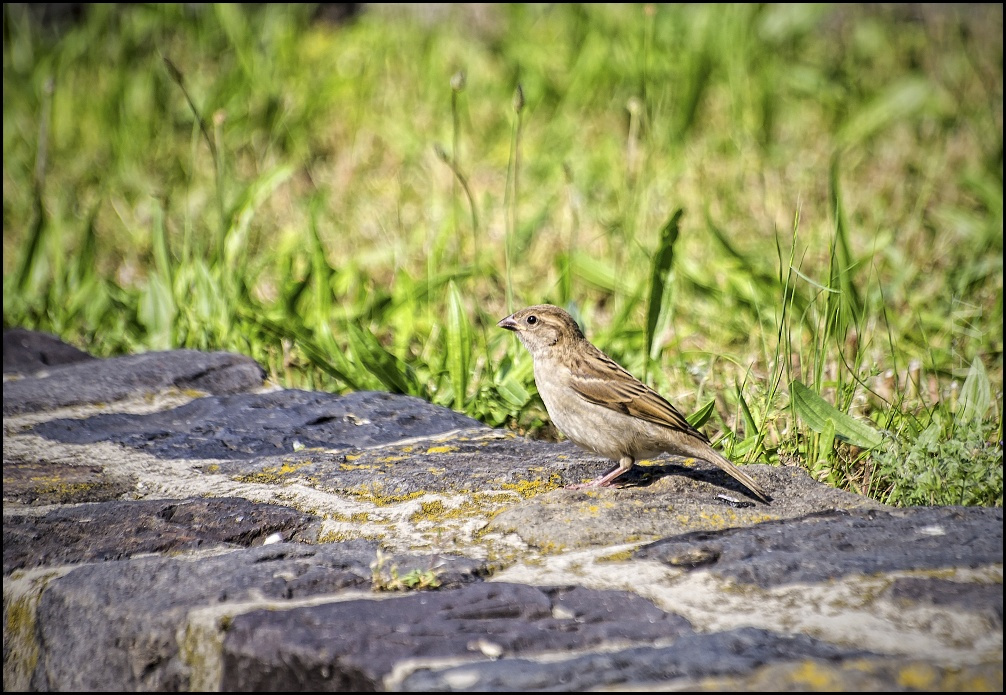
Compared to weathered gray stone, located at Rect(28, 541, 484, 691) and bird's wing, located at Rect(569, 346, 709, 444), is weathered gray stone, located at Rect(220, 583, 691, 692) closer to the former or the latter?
weathered gray stone, located at Rect(28, 541, 484, 691)

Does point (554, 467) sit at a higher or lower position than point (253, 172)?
lower

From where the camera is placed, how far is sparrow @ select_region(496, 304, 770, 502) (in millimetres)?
3400

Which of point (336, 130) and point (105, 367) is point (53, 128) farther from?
point (105, 367)

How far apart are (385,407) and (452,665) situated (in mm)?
1855

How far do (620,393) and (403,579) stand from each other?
1.23 metres

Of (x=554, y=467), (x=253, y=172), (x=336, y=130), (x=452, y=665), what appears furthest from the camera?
(x=336, y=130)

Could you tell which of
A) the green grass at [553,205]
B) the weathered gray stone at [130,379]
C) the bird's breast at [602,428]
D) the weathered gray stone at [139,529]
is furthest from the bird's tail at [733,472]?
the weathered gray stone at [130,379]

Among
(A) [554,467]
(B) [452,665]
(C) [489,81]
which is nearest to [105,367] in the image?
(A) [554,467]

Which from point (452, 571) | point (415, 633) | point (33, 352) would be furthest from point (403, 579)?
point (33, 352)

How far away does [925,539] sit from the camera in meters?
2.61

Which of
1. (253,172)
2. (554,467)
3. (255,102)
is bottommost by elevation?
(554,467)

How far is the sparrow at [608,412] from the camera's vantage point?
340cm

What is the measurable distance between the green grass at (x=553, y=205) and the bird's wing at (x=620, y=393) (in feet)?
1.61

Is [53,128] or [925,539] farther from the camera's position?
[53,128]
